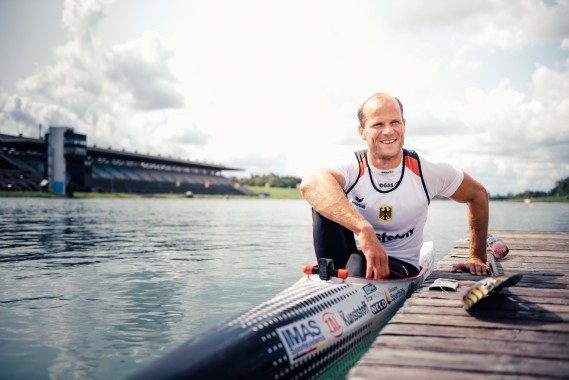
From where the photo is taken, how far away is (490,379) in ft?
7.43

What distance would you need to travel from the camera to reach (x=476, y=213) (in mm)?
4734

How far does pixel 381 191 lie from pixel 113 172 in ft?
314

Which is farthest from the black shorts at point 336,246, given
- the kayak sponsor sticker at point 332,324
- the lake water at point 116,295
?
the lake water at point 116,295

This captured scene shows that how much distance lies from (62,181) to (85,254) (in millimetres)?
72070

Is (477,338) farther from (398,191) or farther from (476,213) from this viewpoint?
(476,213)

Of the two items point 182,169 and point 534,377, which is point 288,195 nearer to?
point 182,169

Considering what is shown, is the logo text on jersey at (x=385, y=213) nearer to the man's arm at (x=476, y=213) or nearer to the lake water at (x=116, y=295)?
the man's arm at (x=476, y=213)

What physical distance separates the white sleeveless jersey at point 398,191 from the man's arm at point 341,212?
0.25 metres

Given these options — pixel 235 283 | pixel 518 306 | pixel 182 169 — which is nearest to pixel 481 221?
pixel 518 306

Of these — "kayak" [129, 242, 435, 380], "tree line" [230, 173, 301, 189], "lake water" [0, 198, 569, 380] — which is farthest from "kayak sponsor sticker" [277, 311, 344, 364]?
"tree line" [230, 173, 301, 189]

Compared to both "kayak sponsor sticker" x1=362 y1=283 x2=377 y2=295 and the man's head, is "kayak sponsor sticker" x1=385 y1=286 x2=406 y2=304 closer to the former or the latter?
"kayak sponsor sticker" x1=362 y1=283 x2=377 y2=295

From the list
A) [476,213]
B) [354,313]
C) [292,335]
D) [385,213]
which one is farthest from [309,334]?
[476,213]

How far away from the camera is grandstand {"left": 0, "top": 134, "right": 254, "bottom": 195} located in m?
74.2

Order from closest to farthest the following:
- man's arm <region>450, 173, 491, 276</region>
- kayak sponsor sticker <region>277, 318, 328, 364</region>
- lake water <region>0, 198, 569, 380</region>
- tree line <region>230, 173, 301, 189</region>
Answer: kayak sponsor sticker <region>277, 318, 328, 364</region>, lake water <region>0, 198, 569, 380</region>, man's arm <region>450, 173, 491, 276</region>, tree line <region>230, 173, 301, 189</region>
